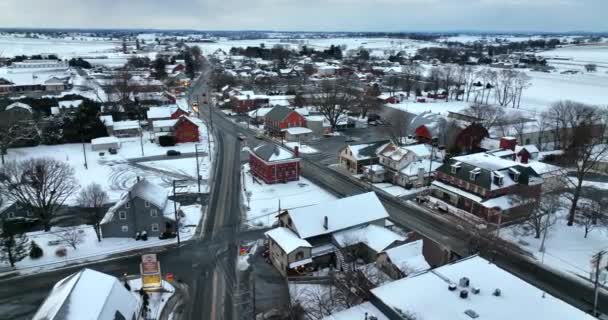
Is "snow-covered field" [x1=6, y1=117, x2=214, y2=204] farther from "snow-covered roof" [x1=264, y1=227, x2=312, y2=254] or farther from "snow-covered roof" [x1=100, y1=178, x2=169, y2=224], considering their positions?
"snow-covered roof" [x1=264, y1=227, x2=312, y2=254]

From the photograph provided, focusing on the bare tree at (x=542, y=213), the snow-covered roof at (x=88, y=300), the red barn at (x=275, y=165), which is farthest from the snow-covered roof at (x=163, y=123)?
the bare tree at (x=542, y=213)

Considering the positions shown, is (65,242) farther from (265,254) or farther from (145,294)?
(265,254)

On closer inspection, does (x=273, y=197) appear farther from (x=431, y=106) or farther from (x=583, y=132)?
(x=431, y=106)

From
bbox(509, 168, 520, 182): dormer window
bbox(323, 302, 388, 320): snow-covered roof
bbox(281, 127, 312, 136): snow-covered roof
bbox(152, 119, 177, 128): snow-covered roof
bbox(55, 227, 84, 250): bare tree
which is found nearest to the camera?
bbox(323, 302, 388, 320): snow-covered roof

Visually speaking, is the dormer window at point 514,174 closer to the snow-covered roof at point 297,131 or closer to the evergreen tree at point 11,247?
the snow-covered roof at point 297,131

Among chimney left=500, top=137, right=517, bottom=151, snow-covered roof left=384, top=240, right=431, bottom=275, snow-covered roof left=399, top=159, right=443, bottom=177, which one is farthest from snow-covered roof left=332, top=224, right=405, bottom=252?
chimney left=500, top=137, right=517, bottom=151

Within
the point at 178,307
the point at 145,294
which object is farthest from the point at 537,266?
the point at 145,294
